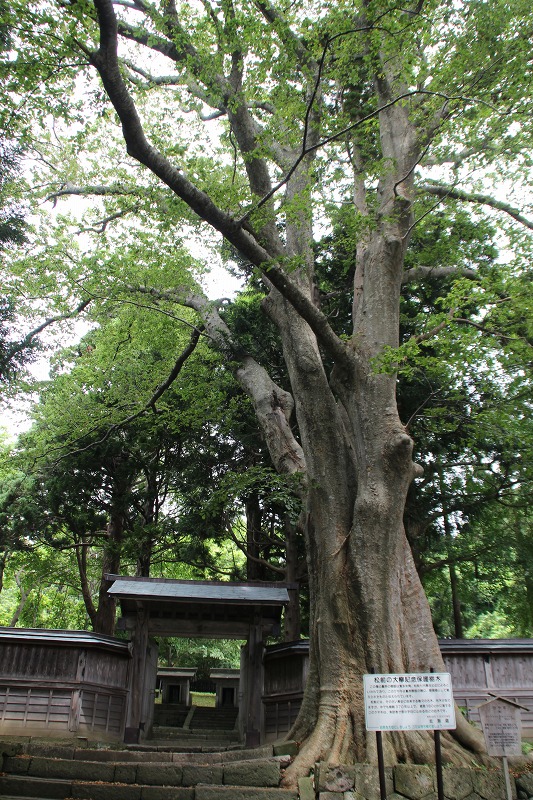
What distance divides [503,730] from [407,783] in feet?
3.45

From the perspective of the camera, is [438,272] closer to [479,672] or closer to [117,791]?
[479,672]

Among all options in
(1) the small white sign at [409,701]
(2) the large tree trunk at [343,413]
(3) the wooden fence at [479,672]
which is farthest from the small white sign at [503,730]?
(3) the wooden fence at [479,672]

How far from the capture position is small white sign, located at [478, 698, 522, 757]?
18.2ft

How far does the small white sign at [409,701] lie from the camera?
4.61 metres

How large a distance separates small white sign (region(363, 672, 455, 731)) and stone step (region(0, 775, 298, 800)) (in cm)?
146

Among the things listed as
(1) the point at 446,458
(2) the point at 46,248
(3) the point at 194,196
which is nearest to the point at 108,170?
(2) the point at 46,248

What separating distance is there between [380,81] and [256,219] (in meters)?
3.45

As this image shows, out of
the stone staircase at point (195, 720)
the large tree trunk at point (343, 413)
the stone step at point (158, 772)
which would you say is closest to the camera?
the stone step at point (158, 772)

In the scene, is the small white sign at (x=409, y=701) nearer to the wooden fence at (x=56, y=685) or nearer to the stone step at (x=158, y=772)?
the stone step at (x=158, y=772)

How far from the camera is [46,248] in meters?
10.6

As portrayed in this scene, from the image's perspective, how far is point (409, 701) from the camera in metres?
4.67

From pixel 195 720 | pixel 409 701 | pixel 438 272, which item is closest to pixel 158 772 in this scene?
pixel 409 701

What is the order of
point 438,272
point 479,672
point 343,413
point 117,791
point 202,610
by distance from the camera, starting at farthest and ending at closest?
point 202,610
point 479,672
point 438,272
point 343,413
point 117,791

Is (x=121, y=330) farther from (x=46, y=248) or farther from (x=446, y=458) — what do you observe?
(x=446, y=458)
